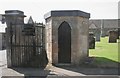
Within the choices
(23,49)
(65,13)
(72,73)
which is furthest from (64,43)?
(23,49)

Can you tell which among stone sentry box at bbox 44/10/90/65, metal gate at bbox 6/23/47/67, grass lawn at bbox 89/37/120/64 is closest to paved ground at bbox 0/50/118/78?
stone sentry box at bbox 44/10/90/65

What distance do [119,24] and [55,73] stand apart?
78.5 meters

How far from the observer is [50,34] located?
32.4 feet

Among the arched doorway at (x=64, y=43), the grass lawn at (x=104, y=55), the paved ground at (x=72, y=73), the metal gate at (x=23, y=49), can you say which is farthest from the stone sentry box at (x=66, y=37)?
the grass lawn at (x=104, y=55)

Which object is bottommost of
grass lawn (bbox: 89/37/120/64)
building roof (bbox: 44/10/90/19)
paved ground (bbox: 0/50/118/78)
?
paved ground (bbox: 0/50/118/78)

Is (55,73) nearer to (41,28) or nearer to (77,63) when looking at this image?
(77,63)

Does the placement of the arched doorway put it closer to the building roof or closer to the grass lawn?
the building roof

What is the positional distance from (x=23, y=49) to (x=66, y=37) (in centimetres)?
220

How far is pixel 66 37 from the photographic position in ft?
31.9

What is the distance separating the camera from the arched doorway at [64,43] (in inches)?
381

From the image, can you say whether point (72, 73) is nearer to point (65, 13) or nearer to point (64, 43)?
point (64, 43)

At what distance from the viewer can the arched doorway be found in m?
9.68

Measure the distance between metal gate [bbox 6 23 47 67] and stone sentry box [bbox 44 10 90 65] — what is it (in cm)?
87

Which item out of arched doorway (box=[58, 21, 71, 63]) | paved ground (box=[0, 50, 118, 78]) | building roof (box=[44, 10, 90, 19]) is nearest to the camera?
paved ground (box=[0, 50, 118, 78])
